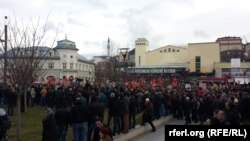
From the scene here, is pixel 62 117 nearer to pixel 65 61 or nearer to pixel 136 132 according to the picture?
pixel 136 132

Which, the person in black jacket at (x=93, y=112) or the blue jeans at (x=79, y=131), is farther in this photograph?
the person in black jacket at (x=93, y=112)

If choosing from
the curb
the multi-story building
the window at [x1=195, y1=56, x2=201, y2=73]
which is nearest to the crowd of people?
the curb

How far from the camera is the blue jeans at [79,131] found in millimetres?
14038

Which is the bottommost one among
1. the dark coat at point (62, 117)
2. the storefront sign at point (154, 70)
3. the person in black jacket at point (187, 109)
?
the person in black jacket at point (187, 109)

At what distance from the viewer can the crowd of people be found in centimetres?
1234

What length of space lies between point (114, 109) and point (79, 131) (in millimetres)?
3253

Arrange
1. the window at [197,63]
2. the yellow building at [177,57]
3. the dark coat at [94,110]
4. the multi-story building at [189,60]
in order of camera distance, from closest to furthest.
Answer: the dark coat at [94,110], the multi-story building at [189,60], the yellow building at [177,57], the window at [197,63]

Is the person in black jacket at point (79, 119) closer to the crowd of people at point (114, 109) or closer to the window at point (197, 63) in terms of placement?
the crowd of people at point (114, 109)

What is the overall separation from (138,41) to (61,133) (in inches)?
3640

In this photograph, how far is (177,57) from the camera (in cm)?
10031

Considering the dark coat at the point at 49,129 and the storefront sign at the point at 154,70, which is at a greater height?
the storefront sign at the point at 154,70

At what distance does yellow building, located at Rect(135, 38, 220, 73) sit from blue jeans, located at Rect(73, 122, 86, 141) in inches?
2569

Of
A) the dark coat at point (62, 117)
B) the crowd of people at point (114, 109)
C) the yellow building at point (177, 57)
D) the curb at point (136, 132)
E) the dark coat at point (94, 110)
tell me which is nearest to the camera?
the crowd of people at point (114, 109)

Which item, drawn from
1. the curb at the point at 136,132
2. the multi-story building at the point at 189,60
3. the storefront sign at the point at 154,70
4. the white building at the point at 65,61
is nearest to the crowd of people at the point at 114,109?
the curb at the point at 136,132
